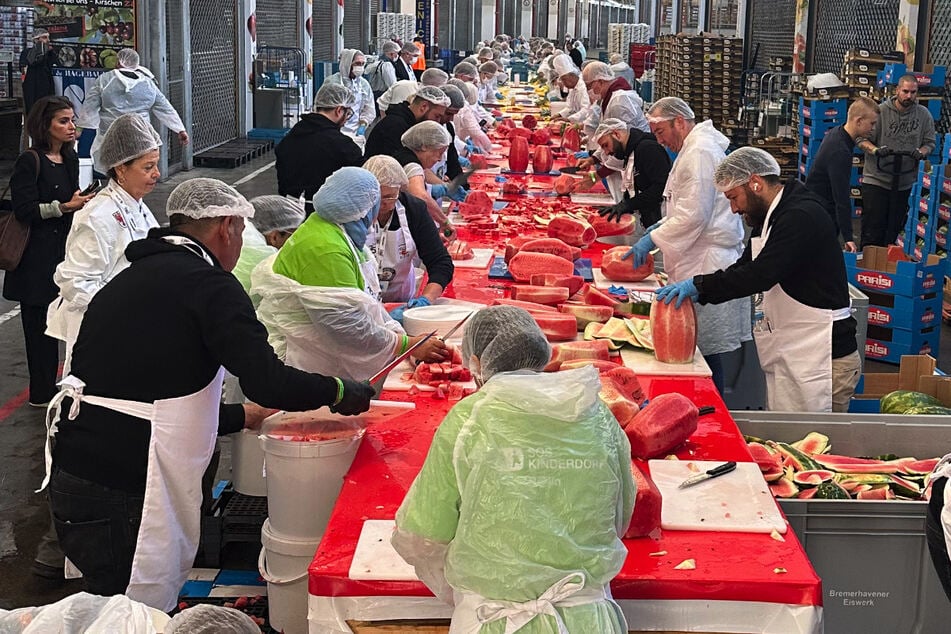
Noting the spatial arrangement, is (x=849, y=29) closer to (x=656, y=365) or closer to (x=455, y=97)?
(x=455, y=97)

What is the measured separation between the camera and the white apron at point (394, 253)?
6.12 metres

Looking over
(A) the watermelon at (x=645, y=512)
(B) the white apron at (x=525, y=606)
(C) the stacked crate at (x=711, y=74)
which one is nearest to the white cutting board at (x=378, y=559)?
(B) the white apron at (x=525, y=606)

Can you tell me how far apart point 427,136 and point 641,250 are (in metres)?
1.77

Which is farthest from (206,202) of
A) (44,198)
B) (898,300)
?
(898,300)

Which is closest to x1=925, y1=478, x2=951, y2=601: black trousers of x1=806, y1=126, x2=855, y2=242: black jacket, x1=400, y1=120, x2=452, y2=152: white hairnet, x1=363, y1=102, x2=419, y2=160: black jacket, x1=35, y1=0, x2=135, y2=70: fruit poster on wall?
x1=400, y1=120, x2=452, y2=152: white hairnet

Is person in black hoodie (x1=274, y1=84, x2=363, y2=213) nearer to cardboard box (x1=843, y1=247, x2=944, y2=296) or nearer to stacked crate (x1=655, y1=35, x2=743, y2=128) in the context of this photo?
cardboard box (x1=843, y1=247, x2=944, y2=296)

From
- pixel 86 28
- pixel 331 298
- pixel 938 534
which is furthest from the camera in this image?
pixel 86 28

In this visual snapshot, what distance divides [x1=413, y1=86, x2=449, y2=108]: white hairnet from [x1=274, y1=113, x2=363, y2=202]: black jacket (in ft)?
2.70

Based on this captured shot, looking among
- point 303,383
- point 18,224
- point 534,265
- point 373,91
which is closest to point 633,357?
point 534,265

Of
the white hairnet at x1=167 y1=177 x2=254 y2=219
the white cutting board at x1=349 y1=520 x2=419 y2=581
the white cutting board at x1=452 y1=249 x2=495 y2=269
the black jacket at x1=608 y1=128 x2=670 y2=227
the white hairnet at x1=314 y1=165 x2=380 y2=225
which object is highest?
the white hairnet at x1=167 y1=177 x2=254 y2=219

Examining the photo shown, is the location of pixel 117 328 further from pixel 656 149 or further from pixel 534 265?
pixel 656 149

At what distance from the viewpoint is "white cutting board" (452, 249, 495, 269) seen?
7023 mm

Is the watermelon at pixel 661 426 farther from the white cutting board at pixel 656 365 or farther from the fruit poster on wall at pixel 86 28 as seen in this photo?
the fruit poster on wall at pixel 86 28

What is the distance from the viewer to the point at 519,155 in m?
11.7
